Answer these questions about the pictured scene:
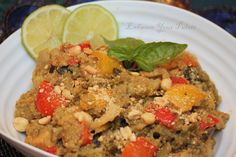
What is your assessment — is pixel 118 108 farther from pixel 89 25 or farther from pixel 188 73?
pixel 89 25

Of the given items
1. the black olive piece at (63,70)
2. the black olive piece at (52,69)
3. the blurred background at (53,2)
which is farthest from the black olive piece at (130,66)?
the blurred background at (53,2)

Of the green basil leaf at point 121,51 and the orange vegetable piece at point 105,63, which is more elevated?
the green basil leaf at point 121,51

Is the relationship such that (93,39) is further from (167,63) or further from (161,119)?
(161,119)

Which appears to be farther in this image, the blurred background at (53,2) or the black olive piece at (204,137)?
the blurred background at (53,2)

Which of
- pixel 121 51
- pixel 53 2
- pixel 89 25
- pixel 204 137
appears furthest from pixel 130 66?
pixel 53 2

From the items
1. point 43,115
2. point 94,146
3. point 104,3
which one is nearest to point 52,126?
point 43,115

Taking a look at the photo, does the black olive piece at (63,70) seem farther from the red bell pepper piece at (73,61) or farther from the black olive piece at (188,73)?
the black olive piece at (188,73)
